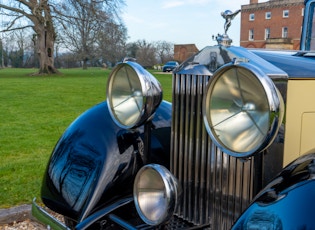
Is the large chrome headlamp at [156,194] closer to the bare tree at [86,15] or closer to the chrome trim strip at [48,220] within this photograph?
the chrome trim strip at [48,220]

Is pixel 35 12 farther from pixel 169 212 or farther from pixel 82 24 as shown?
pixel 169 212

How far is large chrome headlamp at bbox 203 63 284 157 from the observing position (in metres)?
1.49

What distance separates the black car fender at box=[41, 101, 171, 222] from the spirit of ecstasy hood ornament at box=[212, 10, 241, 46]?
789 mm

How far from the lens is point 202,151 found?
205 centimetres

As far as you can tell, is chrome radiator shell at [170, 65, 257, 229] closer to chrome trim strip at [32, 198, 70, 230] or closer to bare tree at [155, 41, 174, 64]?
chrome trim strip at [32, 198, 70, 230]

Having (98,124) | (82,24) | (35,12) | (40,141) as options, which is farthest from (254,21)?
(98,124)

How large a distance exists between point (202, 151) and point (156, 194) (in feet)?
1.16

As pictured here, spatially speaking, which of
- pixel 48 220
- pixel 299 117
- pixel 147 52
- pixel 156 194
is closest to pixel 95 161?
pixel 48 220

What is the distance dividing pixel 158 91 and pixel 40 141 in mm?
4986

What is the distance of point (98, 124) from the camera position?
8.48 ft

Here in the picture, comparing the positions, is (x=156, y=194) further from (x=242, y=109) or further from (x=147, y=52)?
(x=147, y=52)

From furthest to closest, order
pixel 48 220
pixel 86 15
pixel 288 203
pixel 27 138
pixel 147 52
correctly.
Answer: pixel 147 52, pixel 86 15, pixel 27 138, pixel 48 220, pixel 288 203

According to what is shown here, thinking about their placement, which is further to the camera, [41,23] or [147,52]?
[147,52]

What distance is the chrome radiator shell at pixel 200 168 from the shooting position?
190 cm
